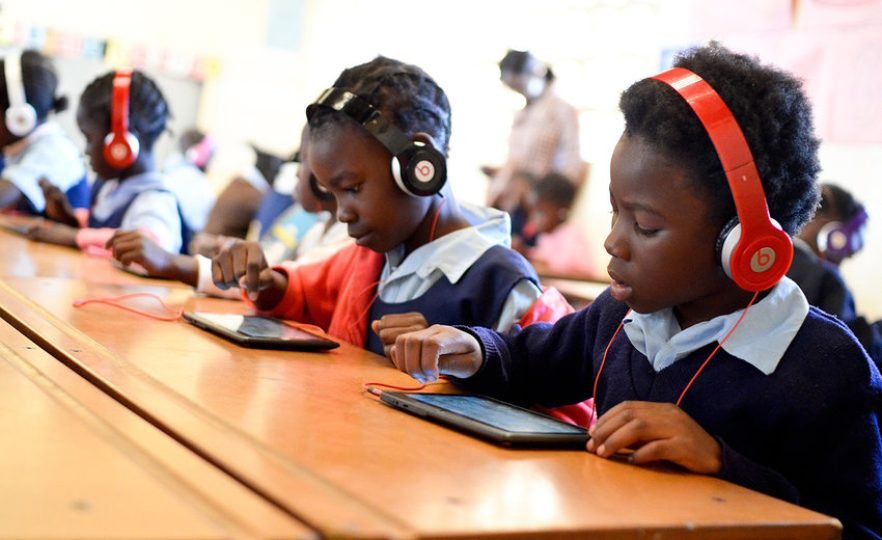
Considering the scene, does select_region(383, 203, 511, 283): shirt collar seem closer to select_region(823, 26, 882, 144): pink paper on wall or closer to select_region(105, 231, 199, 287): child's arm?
select_region(105, 231, 199, 287): child's arm

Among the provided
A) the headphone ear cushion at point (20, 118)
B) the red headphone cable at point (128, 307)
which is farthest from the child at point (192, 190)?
the red headphone cable at point (128, 307)

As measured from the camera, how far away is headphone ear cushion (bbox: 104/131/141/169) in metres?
2.75

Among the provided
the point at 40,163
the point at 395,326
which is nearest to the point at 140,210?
the point at 40,163

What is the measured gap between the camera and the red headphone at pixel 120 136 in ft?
8.96

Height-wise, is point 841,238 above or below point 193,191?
above

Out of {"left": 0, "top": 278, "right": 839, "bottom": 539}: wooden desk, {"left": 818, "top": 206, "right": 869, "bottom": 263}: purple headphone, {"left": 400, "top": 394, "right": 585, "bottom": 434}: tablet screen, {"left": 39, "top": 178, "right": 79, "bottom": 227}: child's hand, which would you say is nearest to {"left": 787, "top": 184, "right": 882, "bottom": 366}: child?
{"left": 818, "top": 206, "right": 869, "bottom": 263}: purple headphone

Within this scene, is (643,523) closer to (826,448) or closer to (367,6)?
(826,448)

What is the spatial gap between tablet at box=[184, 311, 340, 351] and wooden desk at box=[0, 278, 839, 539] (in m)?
0.13

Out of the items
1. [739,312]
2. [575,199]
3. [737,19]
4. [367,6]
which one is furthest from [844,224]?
[367,6]

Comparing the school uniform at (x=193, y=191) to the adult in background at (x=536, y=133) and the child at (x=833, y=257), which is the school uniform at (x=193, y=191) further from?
the child at (x=833, y=257)

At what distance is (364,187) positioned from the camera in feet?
5.49

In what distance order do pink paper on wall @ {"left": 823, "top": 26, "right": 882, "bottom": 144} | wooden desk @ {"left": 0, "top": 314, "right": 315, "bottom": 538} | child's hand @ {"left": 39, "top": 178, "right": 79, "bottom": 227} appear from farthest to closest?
pink paper on wall @ {"left": 823, "top": 26, "right": 882, "bottom": 144} < child's hand @ {"left": 39, "top": 178, "right": 79, "bottom": 227} < wooden desk @ {"left": 0, "top": 314, "right": 315, "bottom": 538}

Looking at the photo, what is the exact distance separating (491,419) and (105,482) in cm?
46

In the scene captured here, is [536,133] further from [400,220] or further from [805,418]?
[805,418]
